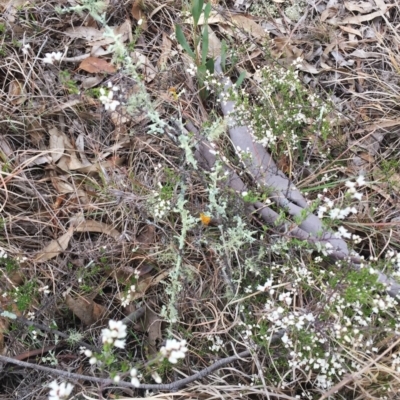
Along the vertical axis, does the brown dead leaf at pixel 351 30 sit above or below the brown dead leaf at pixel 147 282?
above

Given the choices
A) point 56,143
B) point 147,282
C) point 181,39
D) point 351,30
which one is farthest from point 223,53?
point 147,282

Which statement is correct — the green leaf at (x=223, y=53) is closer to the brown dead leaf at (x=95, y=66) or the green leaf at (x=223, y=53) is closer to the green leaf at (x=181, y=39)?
the green leaf at (x=181, y=39)

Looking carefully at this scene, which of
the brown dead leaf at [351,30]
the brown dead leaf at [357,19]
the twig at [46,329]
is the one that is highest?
the brown dead leaf at [357,19]

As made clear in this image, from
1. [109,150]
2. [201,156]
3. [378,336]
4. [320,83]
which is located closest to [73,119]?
[109,150]

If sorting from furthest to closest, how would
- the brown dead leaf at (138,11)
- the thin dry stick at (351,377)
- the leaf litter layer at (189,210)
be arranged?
the brown dead leaf at (138,11) → the leaf litter layer at (189,210) → the thin dry stick at (351,377)

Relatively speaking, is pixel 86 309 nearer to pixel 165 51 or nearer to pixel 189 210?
pixel 189 210

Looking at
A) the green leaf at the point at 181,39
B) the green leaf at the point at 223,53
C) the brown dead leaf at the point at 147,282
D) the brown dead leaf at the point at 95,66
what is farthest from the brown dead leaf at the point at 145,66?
the brown dead leaf at the point at 147,282

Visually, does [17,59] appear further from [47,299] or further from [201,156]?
[47,299]
